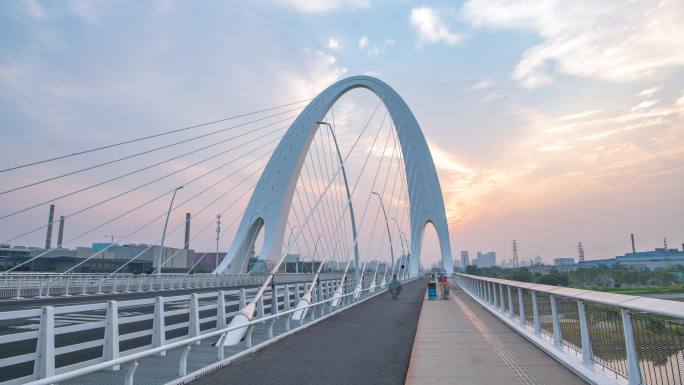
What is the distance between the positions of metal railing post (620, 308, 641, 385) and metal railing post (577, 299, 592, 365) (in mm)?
1444

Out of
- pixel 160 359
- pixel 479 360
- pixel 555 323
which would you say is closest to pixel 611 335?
pixel 555 323

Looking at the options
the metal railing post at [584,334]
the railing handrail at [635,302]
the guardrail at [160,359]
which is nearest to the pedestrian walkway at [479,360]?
the metal railing post at [584,334]

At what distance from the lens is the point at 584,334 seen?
7156 mm

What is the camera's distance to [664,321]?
4.86 m

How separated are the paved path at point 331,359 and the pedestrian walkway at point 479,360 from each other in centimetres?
35

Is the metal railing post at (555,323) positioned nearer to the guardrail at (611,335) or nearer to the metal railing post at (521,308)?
the guardrail at (611,335)

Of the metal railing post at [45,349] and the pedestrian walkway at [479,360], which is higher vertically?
the metal railing post at [45,349]

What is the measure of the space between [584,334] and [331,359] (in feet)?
14.0

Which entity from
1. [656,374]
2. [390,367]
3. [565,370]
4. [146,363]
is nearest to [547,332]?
[565,370]

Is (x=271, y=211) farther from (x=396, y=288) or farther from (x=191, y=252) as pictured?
(x=191, y=252)

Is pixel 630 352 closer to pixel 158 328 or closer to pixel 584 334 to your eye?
pixel 584 334

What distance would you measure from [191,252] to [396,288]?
101 meters

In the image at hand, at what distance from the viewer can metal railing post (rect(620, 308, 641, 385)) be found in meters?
5.38

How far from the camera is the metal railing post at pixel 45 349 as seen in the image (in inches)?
225
